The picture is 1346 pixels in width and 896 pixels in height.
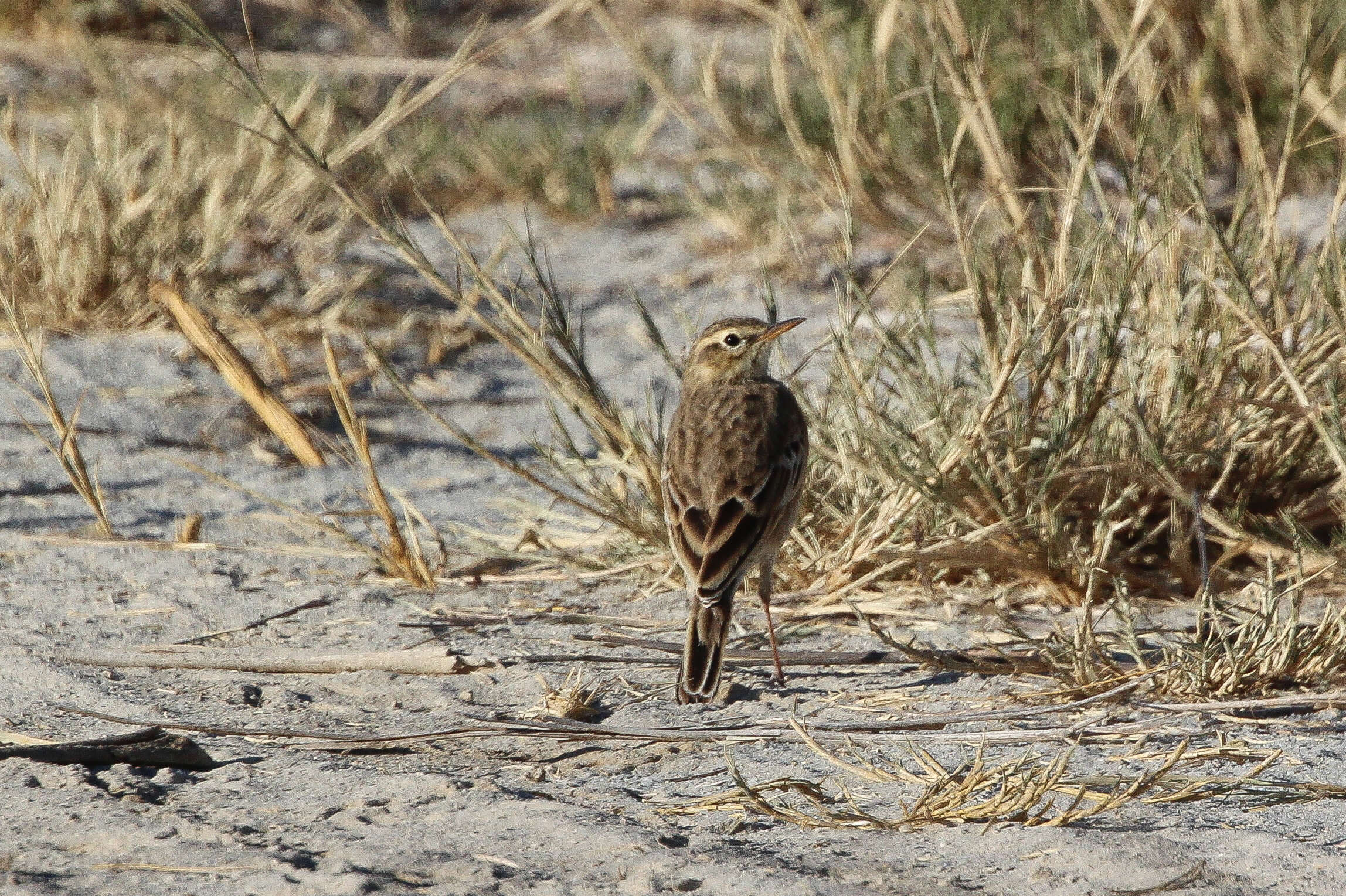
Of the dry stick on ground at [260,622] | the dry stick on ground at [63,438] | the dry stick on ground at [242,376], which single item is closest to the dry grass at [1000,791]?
the dry stick on ground at [260,622]

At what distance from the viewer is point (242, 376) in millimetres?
5617

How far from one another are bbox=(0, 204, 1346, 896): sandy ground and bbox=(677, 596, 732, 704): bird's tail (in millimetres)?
58

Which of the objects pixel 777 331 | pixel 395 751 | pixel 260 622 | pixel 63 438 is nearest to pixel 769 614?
pixel 777 331

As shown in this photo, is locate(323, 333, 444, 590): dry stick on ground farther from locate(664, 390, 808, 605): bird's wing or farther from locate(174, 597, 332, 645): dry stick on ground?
locate(664, 390, 808, 605): bird's wing

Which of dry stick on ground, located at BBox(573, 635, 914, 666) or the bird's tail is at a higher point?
the bird's tail

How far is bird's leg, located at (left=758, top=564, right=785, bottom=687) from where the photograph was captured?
3926 mm

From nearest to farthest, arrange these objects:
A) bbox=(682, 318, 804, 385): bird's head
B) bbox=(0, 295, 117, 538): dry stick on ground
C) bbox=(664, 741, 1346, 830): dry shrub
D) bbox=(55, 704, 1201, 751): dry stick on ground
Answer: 1. bbox=(664, 741, 1346, 830): dry shrub
2. bbox=(55, 704, 1201, 751): dry stick on ground
3. bbox=(0, 295, 117, 538): dry stick on ground
4. bbox=(682, 318, 804, 385): bird's head

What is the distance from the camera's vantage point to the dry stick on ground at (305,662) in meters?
3.96

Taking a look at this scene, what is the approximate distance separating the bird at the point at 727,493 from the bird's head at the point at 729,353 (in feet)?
0.03

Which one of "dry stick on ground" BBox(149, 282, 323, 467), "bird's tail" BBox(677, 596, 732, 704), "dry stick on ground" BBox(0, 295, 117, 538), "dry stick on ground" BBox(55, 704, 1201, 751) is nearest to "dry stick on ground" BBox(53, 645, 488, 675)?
"dry stick on ground" BBox(55, 704, 1201, 751)

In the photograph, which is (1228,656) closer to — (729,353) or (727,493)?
(727,493)

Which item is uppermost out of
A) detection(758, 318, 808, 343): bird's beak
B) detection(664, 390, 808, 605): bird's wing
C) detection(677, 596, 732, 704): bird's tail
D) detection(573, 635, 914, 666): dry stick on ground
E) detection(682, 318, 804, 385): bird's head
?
detection(758, 318, 808, 343): bird's beak

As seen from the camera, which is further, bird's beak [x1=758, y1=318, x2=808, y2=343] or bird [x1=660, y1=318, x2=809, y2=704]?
bird's beak [x1=758, y1=318, x2=808, y2=343]

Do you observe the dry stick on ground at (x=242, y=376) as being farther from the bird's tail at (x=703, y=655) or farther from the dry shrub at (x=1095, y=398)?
the bird's tail at (x=703, y=655)
